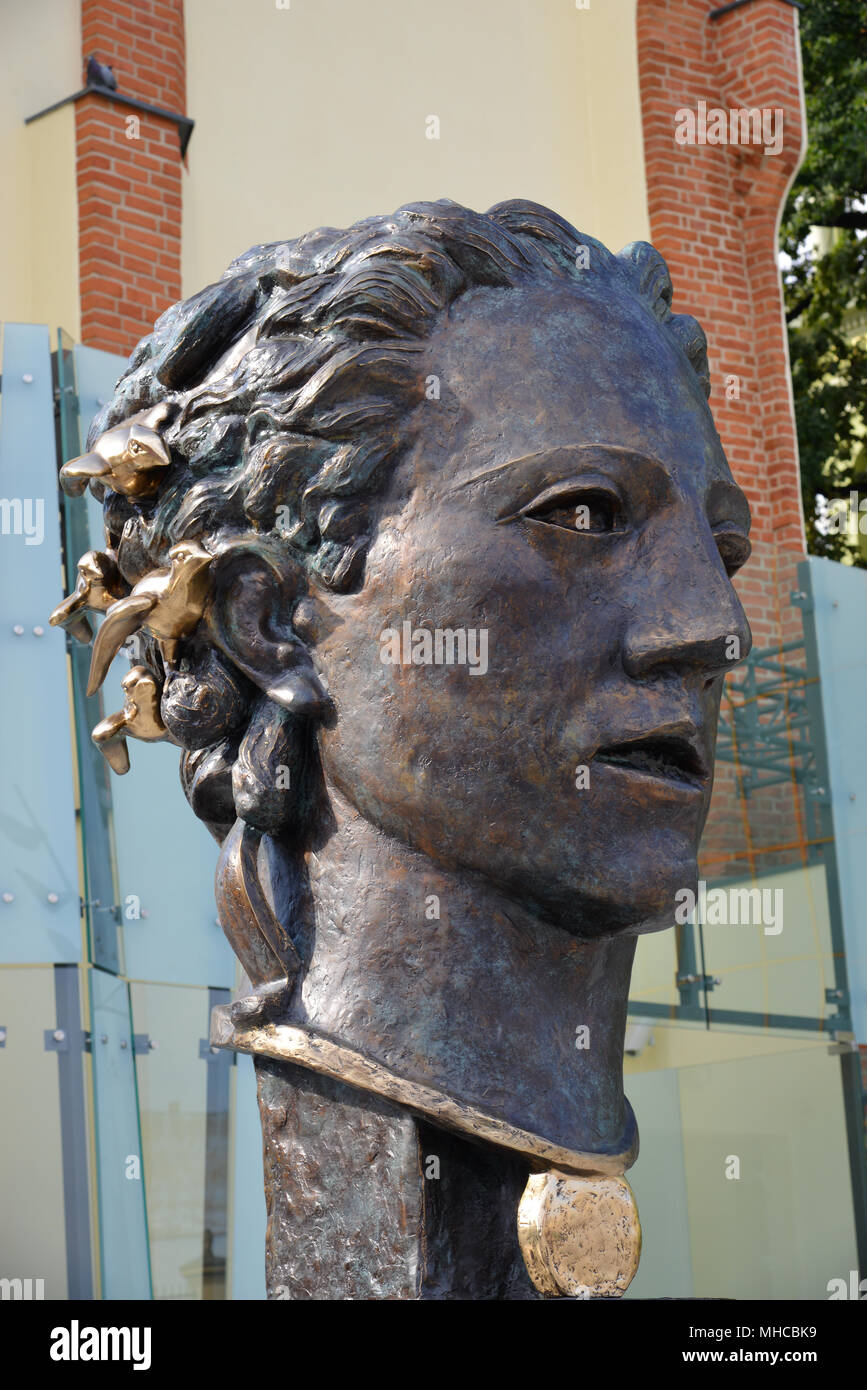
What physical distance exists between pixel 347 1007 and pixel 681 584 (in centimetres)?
76

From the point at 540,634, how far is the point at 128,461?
0.71 m

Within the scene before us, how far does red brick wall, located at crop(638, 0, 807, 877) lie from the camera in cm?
1021

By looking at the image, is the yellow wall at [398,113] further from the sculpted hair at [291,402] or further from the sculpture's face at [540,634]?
the sculpture's face at [540,634]

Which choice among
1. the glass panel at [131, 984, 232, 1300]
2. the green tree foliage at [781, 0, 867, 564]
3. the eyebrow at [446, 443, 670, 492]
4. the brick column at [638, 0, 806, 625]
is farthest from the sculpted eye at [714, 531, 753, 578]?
the green tree foliage at [781, 0, 867, 564]

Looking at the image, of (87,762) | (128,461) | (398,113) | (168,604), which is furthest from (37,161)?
(168,604)

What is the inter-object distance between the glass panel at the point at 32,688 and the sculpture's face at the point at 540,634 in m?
3.41

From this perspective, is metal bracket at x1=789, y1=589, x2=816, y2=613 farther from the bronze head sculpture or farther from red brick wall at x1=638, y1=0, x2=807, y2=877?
the bronze head sculpture

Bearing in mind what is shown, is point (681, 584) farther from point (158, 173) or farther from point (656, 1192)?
point (158, 173)

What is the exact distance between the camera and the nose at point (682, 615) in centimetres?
227

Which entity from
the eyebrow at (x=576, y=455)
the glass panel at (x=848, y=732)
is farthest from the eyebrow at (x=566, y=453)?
the glass panel at (x=848, y=732)

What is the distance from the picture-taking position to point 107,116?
809 centimetres

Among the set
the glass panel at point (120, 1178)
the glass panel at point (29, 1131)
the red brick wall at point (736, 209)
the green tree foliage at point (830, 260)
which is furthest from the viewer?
the green tree foliage at point (830, 260)

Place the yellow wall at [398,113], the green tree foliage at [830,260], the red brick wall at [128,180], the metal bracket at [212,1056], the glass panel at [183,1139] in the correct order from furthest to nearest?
1. the green tree foliage at [830,260]
2. the yellow wall at [398,113]
3. the red brick wall at [128,180]
4. the metal bracket at [212,1056]
5. the glass panel at [183,1139]

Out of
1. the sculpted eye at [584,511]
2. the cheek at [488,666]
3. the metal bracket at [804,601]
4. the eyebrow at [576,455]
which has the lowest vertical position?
the cheek at [488,666]
